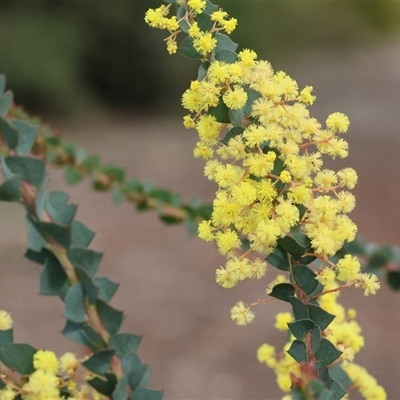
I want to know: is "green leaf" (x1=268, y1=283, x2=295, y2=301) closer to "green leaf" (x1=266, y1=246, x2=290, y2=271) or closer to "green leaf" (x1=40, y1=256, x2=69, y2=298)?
"green leaf" (x1=266, y1=246, x2=290, y2=271)

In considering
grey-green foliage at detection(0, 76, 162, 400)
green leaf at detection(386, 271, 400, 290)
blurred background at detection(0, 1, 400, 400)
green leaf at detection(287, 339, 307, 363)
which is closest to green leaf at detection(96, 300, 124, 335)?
grey-green foliage at detection(0, 76, 162, 400)

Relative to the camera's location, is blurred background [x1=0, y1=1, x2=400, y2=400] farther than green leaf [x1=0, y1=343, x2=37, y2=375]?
Yes

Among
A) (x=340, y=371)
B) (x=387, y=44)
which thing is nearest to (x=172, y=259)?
(x=340, y=371)

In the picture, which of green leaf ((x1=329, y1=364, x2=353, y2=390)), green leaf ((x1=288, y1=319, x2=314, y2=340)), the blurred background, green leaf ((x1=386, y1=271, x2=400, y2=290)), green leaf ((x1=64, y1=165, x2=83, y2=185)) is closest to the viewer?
green leaf ((x1=288, y1=319, x2=314, y2=340))

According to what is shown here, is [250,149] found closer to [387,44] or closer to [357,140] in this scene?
[357,140]

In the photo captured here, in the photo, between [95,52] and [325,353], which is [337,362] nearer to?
[325,353]
